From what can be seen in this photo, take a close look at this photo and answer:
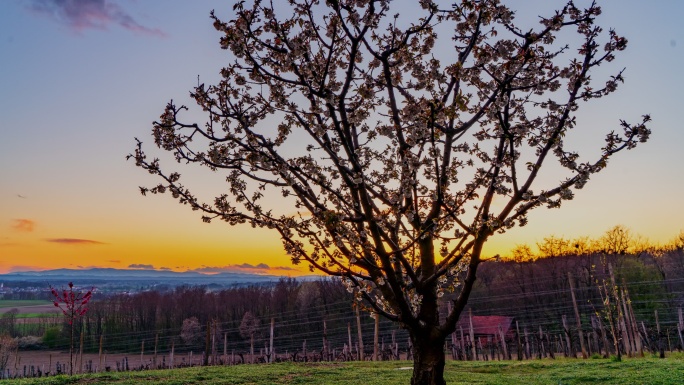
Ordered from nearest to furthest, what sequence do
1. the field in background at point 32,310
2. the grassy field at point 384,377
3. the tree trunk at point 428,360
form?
the tree trunk at point 428,360 < the grassy field at point 384,377 < the field in background at point 32,310

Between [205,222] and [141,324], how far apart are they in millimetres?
72895

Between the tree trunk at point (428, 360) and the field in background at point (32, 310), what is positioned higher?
the tree trunk at point (428, 360)

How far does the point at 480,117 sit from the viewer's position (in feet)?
17.1

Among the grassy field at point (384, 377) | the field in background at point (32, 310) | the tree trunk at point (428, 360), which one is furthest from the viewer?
the field in background at point (32, 310)

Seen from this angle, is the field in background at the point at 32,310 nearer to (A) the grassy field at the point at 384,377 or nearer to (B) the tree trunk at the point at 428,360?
(A) the grassy field at the point at 384,377

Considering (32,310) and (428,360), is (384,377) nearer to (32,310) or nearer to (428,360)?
(428,360)

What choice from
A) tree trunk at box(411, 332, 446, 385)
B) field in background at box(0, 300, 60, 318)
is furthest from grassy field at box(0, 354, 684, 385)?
field in background at box(0, 300, 60, 318)

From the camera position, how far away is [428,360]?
203 inches

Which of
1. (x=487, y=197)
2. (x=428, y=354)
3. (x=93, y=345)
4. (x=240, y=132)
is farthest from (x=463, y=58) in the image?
(x=93, y=345)

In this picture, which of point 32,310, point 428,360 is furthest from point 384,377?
point 32,310

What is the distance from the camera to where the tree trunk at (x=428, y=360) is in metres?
5.11

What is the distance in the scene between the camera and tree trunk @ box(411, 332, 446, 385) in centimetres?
511

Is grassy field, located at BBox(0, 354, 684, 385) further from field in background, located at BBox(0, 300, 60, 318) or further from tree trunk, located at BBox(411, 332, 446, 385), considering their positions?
field in background, located at BBox(0, 300, 60, 318)

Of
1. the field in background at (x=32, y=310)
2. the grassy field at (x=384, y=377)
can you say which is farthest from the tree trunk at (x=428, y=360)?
the field in background at (x=32, y=310)
